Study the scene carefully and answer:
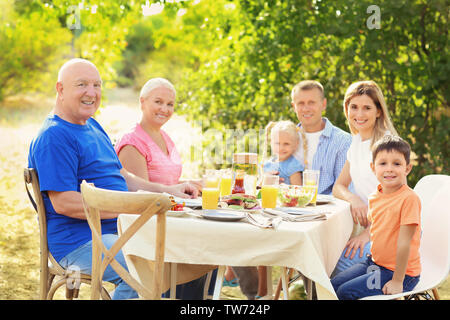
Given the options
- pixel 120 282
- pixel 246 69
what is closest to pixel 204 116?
pixel 246 69

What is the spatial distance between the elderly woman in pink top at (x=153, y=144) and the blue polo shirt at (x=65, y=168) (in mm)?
450

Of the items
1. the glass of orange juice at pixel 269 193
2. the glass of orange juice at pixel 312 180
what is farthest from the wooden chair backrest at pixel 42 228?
the glass of orange juice at pixel 312 180

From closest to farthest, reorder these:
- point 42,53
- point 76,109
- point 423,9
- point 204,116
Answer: point 76,109
point 423,9
point 204,116
point 42,53

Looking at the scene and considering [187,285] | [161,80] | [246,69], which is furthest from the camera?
[246,69]

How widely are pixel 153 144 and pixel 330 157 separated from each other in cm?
118

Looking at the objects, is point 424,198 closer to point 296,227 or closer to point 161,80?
point 296,227

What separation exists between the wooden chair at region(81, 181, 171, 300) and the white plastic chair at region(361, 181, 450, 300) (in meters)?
0.99

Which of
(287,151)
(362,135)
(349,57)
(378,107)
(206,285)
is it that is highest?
(349,57)

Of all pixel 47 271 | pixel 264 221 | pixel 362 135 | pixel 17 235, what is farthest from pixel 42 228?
pixel 17 235

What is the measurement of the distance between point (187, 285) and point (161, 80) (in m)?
1.29

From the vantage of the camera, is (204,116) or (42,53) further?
(42,53)

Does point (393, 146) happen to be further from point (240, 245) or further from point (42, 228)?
point (42, 228)

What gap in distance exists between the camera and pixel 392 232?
241 centimetres
